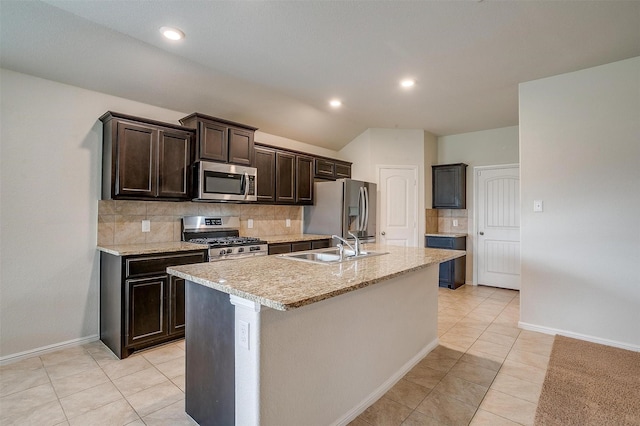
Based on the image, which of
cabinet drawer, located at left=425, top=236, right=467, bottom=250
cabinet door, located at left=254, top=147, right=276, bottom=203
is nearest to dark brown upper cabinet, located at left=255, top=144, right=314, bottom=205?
cabinet door, located at left=254, top=147, right=276, bottom=203

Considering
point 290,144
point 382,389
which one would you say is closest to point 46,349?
point 382,389

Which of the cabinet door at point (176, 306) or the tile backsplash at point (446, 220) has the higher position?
the tile backsplash at point (446, 220)

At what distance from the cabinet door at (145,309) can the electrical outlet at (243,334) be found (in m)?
1.71

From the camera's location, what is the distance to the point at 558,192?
325 cm

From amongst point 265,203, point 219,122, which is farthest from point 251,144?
point 265,203

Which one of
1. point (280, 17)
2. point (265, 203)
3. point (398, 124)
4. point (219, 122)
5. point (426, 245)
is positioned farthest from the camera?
point (426, 245)

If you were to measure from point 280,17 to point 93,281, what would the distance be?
2908mm

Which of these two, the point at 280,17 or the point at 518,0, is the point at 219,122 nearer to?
the point at 280,17

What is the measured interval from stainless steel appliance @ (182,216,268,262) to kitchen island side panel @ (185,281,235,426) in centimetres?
140

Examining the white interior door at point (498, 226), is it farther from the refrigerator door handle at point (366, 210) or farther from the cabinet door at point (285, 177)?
the cabinet door at point (285, 177)

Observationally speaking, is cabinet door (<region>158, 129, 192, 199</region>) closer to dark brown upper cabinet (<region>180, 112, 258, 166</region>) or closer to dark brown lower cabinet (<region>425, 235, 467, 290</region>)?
dark brown upper cabinet (<region>180, 112, 258, 166</region>)

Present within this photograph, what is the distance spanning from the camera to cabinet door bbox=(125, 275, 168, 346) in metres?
2.69

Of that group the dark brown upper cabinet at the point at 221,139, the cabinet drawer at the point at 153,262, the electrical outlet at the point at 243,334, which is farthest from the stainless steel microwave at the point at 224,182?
the electrical outlet at the point at 243,334

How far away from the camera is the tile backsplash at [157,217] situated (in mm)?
3127
